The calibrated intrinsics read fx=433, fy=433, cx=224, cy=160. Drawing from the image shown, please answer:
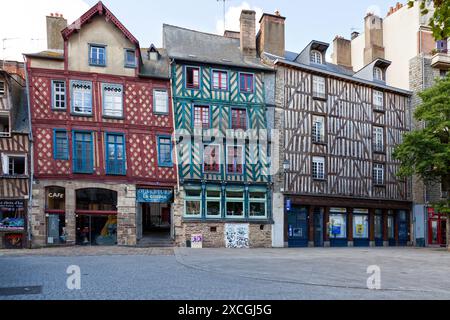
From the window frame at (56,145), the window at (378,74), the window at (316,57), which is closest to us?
the window frame at (56,145)

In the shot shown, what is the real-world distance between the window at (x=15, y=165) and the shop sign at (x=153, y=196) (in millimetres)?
5061

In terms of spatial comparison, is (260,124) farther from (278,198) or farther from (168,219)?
(168,219)

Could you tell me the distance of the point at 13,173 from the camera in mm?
18906

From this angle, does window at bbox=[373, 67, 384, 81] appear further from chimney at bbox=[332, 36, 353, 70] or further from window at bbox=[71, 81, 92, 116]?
window at bbox=[71, 81, 92, 116]

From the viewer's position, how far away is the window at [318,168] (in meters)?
22.7

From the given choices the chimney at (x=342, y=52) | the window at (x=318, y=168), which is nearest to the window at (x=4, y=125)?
the window at (x=318, y=168)

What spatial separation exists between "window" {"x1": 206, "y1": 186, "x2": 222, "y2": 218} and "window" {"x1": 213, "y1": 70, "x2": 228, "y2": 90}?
16.4 ft

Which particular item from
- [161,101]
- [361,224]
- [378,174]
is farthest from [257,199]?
[378,174]

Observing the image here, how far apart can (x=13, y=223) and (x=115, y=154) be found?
5.18m

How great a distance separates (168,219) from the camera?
21.4 m

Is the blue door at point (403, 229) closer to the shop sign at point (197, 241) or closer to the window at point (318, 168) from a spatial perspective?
the window at point (318, 168)

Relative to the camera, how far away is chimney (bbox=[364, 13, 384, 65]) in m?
28.6

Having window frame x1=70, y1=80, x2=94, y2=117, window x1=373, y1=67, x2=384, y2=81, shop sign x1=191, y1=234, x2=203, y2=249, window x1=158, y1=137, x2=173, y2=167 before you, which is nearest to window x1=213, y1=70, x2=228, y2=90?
window x1=158, y1=137, x2=173, y2=167

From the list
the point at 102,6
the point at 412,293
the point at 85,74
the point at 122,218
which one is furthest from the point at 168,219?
the point at 412,293
